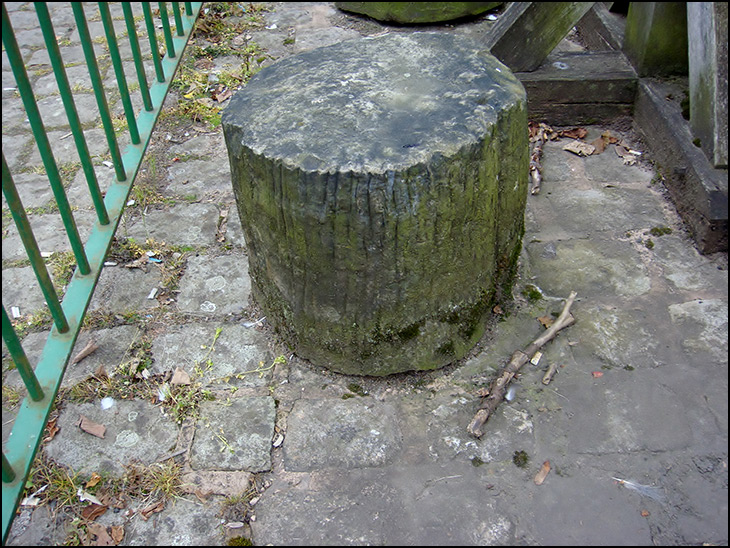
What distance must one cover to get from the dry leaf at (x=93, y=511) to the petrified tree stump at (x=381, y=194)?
0.86 m

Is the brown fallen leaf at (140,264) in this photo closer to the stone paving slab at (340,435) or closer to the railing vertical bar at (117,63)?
the railing vertical bar at (117,63)

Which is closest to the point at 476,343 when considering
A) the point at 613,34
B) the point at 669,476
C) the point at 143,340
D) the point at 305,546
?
the point at 669,476

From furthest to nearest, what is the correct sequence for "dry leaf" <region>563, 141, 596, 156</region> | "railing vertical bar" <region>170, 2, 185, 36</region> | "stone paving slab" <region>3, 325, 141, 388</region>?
1. "railing vertical bar" <region>170, 2, 185, 36</region>
2. "dry leaf" <region>563, 141, 596, 156</region>
3. "stone paving slab" <region>3, 325, 141, 388</region>

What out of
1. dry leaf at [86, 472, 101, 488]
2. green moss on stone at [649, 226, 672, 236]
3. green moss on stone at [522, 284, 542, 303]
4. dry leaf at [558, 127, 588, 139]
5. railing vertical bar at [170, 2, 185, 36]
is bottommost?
dry leaf at [86, 472, 101, 488]

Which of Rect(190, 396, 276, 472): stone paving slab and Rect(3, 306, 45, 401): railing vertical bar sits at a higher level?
Rect(3, 306, 45, 401): railing vertical bar

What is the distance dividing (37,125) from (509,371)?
1847 millimetres

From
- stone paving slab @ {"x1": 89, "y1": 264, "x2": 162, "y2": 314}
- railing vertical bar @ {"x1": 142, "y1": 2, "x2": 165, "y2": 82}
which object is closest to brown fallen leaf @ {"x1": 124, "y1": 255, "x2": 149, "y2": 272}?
stone paving slab @ {"x1": 89, "y1": 264, "x2": 162, "y2": 314}

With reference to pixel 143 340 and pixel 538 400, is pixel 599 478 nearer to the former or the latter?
pixel 538 400

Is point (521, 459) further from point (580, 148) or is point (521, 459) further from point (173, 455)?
point (580, 148)

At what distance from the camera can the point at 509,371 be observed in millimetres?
2402

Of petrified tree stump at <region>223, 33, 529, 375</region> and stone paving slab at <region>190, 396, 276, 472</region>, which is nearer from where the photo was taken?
petrified tree stump at <region>223, 33, 529, 375</region>

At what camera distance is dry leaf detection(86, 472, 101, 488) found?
2102mm

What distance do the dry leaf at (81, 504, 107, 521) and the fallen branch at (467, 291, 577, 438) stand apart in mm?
1228

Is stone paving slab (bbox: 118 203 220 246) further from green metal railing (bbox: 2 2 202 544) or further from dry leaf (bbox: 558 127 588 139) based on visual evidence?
dry leaf (bbox: 558 127 588 139)
